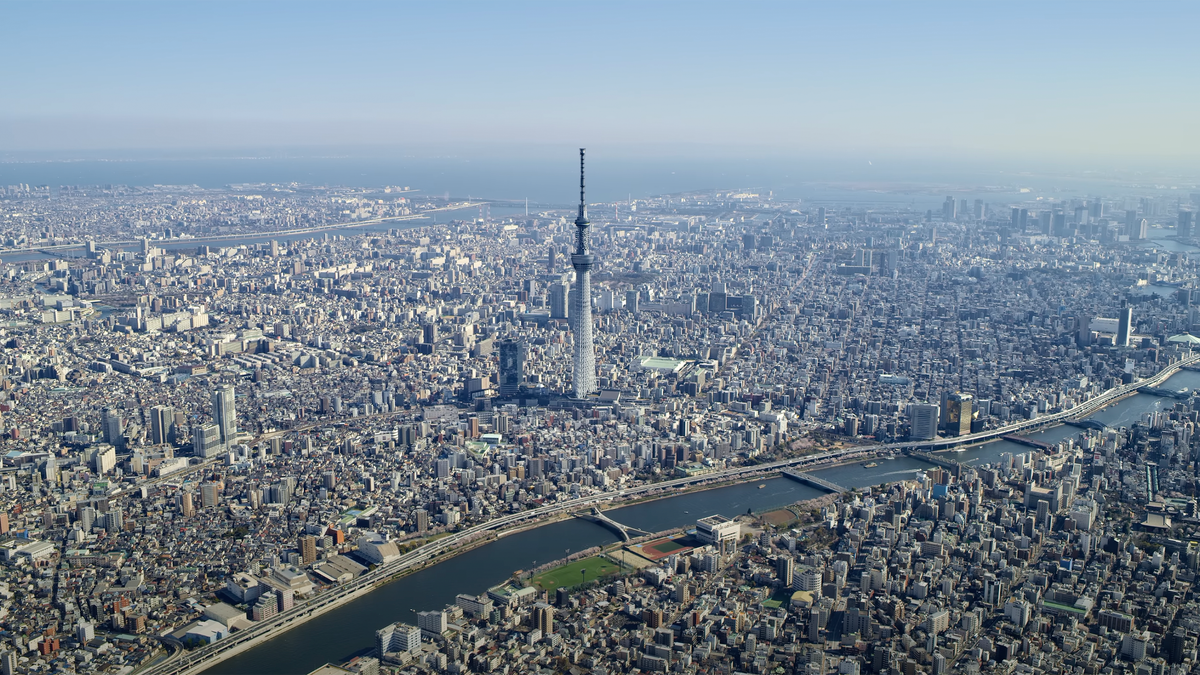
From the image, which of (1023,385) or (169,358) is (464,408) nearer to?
(169,358)

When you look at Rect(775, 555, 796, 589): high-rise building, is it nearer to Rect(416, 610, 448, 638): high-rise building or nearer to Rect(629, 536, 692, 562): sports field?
Rect(629, 536, 692, 562): sports field

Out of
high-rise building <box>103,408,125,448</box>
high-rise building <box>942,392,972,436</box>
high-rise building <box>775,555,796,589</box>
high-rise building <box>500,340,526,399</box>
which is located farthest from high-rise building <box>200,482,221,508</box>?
high-rise building <box>942,392,972,436</box>

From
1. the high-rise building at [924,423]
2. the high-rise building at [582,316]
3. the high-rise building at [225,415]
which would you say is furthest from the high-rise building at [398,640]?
the high-rise building at [924,423]

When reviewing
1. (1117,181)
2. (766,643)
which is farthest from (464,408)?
Result: (1117,181)

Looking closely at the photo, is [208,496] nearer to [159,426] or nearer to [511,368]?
[159,426]

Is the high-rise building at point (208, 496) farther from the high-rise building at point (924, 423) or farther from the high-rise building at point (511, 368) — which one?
the high-rise building at point (924, 423)

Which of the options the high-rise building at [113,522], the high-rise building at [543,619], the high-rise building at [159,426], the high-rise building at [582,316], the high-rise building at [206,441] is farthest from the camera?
the high-rise building at [582,316]
